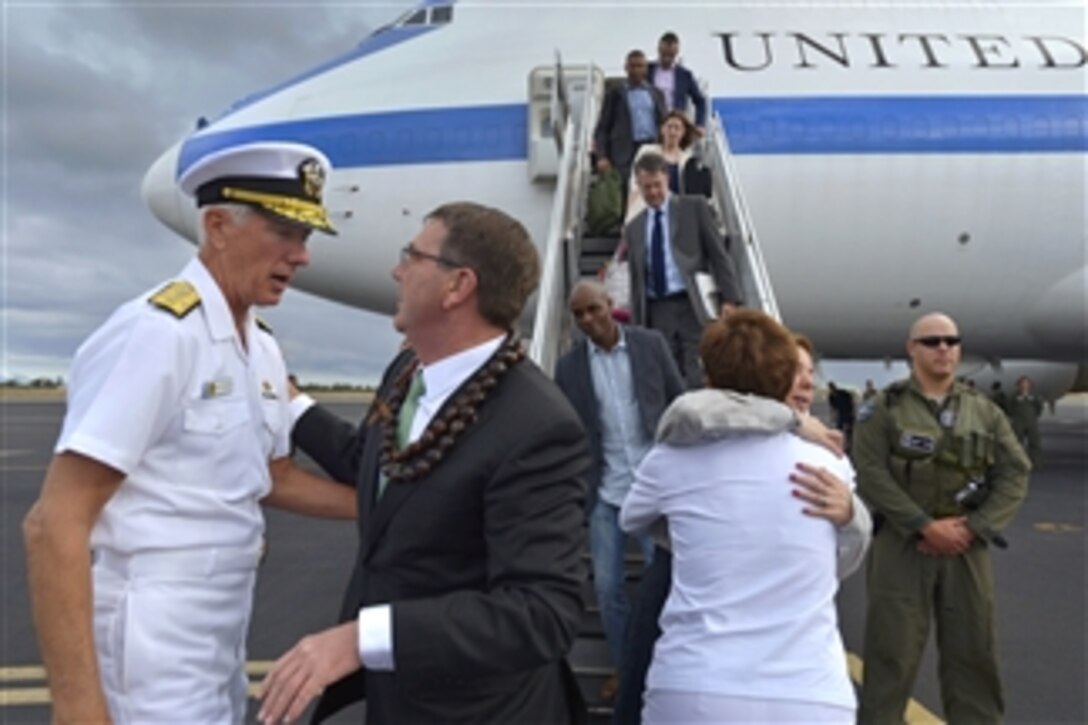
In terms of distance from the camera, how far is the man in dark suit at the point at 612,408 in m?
3.57

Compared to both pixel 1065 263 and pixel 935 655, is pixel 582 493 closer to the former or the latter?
pixel 935 655

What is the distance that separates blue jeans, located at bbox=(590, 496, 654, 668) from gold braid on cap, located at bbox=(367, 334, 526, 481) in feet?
7.08

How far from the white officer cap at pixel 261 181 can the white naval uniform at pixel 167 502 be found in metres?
0.18

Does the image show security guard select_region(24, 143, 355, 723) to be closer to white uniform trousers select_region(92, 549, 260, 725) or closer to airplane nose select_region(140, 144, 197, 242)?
white uniform trousers select_region(92, 549, 260, 725)

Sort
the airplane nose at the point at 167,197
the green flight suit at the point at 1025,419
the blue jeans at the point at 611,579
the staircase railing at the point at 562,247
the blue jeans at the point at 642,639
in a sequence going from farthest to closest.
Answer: the green flight suit at the point at 1025,419 < the airplane nose at the point at 167,197 < the staircase railing at the point at 562,247 < the blue jeans at the point at 611,579 < the blue jeans at the point at 642,639

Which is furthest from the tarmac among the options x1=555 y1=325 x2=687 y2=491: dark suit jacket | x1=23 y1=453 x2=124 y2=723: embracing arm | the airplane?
the airplane

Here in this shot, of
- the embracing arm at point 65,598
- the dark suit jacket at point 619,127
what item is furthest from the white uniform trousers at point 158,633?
the dark suit jacket at point 619,127

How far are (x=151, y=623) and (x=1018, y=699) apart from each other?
4045 mm

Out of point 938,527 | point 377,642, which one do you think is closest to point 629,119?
point 938,527

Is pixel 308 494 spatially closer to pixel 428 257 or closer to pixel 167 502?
pixel 167 502

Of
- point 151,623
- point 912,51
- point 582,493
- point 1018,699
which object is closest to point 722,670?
point 582,493

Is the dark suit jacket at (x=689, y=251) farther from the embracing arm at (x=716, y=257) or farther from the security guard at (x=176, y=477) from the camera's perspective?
the security guard at (x=176, y=477)

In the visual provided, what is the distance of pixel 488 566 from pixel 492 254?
55cm

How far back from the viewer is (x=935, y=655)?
15.4 ft
